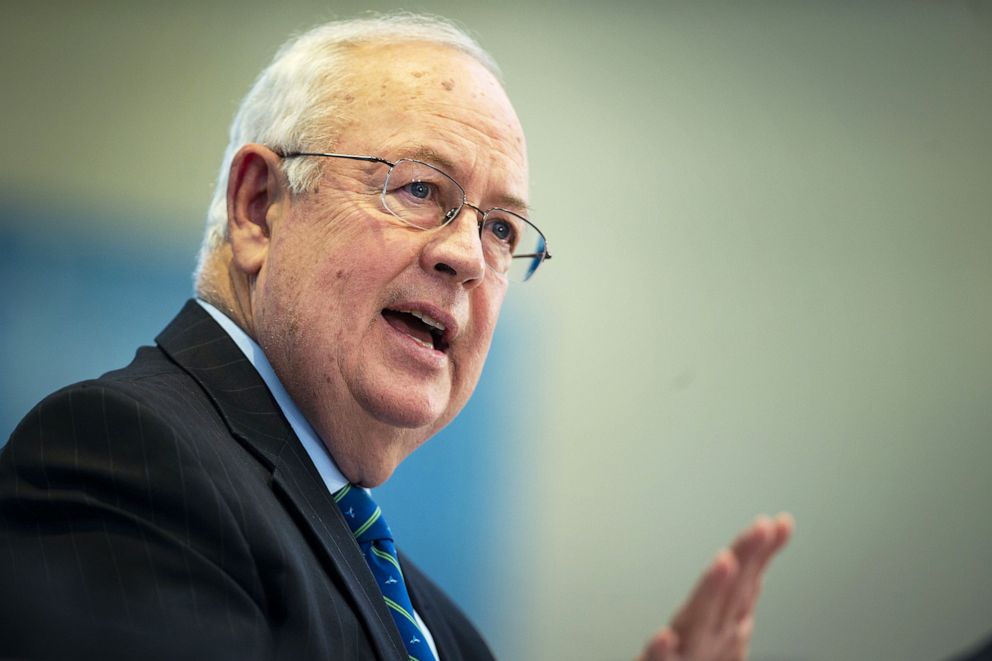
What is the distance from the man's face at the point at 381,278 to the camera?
148cm

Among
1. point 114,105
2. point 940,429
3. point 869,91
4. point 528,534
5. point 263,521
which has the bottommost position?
point 528,534

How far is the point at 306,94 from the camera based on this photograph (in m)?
1.60

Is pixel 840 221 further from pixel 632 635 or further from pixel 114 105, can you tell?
pixel 114 105

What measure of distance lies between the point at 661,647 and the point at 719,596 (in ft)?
0.30

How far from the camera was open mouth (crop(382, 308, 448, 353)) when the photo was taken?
4.99 feet

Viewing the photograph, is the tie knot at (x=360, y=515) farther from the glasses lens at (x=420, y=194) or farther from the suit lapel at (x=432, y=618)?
the glasses lens at (x=420, y=194)

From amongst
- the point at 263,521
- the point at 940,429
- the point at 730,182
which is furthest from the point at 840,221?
the point at 263,521

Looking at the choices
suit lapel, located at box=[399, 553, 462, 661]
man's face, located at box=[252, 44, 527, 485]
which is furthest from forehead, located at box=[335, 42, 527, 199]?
suit lapel, located at box=[399, 553, 462, 661]

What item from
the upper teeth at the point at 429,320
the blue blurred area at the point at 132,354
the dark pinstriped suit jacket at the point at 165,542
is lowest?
the blue blurred area at the point at 132,354

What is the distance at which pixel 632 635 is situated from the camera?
3.19 m

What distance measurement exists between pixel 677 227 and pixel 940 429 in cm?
115

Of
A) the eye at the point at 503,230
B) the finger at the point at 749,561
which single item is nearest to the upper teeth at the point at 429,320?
the eye at the point at 503,230

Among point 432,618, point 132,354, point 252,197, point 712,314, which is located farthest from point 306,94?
point 712,314

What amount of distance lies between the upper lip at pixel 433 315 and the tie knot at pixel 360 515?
0.97 ft
